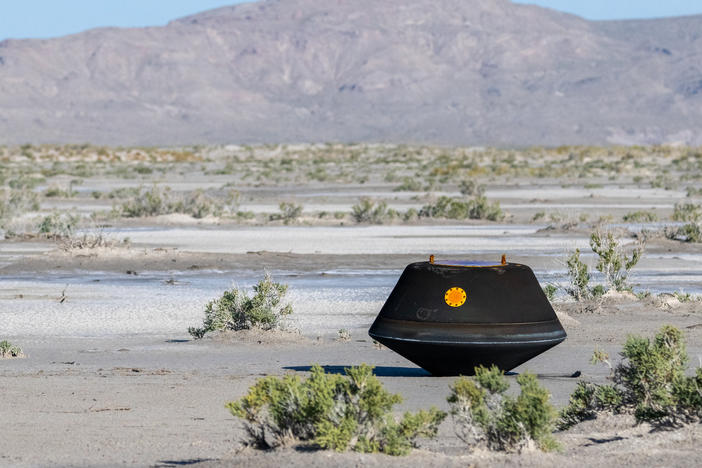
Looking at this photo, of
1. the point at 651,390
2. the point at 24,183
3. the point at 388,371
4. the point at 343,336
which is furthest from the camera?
the point at 24,183

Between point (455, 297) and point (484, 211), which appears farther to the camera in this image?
point (484, 211)

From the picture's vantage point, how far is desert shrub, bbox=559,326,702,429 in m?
7.91

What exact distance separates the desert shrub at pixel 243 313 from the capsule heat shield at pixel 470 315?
4.09 meters

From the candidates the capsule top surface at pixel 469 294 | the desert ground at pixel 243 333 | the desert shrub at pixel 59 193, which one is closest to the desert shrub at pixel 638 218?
the desert ground at pixel 243 333

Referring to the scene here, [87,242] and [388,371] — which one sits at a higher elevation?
[388,371]

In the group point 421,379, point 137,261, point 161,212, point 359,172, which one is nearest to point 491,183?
point 359,172

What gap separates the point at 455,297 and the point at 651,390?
2.00 meters

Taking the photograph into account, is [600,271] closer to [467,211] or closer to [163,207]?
[467,211]

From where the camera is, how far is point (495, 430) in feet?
23.5

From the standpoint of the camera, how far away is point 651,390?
27.3 feet

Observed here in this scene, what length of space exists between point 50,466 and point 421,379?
3.93m

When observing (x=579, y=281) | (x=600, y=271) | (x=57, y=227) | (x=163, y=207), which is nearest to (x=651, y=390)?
(x=579, y=281)

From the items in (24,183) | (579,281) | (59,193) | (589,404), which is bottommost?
(24,183)

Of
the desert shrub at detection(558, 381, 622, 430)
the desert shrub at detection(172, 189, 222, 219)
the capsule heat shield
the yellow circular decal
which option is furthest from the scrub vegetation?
the desert shrub at detection(172, 189, 222, 219)
